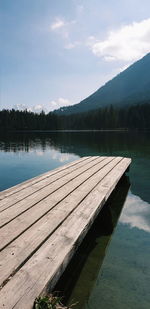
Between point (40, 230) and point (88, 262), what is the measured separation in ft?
4.54

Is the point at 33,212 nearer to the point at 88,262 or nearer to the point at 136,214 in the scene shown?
the point at 88,262

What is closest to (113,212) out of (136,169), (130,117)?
(136,169)

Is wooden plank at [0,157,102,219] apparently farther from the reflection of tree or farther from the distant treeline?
the distant treeline

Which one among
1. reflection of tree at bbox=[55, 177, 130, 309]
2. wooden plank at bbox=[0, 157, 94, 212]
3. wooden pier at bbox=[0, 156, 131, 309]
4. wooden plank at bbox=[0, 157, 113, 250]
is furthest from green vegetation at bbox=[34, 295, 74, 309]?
wooden plank at bbox=[0, 157, 94, 212]

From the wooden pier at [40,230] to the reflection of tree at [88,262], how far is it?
29.8 inches

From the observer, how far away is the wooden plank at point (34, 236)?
106 inches

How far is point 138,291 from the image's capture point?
3492 mm

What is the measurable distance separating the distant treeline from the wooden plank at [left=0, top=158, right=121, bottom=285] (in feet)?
342

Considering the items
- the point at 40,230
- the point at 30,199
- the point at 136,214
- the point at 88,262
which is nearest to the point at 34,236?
the point at 40,230

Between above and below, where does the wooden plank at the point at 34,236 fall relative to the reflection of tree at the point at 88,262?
above

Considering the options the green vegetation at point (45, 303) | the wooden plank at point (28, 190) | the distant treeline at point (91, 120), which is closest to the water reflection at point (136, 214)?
the wooden plank at point (28, 190)

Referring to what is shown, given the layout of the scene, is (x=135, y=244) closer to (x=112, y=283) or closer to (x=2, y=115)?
(x=112, y=283)

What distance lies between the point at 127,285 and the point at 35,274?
175cm

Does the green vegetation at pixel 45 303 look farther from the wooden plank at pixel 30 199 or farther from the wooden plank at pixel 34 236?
the wooden plank at pixel 30 199
